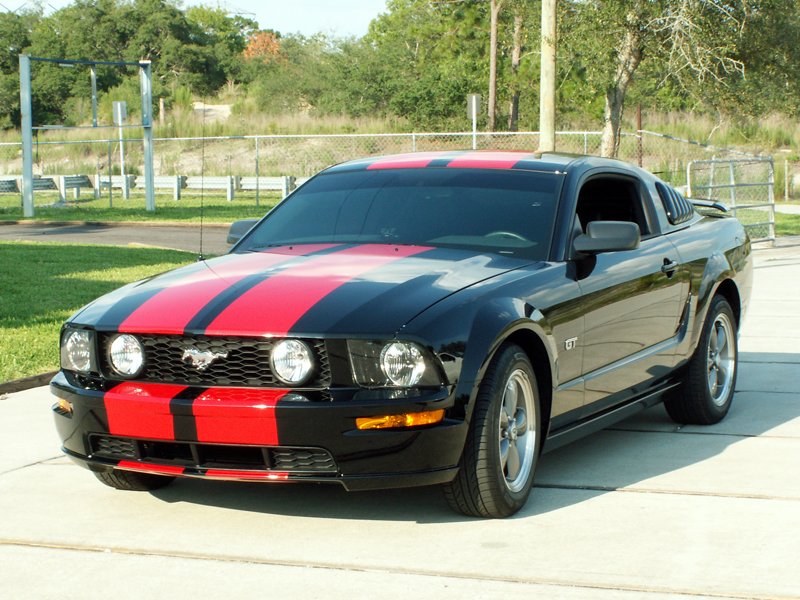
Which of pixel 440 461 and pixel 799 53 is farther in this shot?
pixel 799 53

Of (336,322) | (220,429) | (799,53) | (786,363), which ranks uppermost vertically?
(799,53)

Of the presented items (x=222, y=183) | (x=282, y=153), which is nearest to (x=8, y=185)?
(x=222, y=183)

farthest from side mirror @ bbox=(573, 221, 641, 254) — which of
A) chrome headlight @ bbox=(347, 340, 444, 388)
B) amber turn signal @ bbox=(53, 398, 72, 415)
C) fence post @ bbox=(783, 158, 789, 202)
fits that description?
fence post @ bbox=(783, 158, 789, 202)

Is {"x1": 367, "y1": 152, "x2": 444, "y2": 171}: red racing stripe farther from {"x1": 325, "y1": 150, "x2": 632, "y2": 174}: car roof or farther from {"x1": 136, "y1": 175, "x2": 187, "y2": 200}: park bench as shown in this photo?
{"x1": 136, "y1": 175, "x2": 187, "y2": 200}: park bench

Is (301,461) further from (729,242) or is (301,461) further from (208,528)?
(729,242)

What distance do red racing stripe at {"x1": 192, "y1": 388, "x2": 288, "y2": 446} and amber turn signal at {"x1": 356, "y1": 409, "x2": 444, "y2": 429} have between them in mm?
325

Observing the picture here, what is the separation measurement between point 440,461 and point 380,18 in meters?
74.9

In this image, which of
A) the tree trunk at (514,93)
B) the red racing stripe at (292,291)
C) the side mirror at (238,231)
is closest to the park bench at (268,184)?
the tree trunk at (514,93)

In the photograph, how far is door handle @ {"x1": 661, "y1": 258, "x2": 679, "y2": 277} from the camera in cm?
695

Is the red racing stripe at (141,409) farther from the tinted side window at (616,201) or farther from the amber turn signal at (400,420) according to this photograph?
the tinted side window at (616,201)

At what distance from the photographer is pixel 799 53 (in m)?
29.4

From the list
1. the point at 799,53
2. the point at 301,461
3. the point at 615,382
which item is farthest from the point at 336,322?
the point at 799,53

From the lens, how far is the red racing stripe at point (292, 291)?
499 cm

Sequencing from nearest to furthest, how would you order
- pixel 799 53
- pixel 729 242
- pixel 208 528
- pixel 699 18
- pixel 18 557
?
pixel 18 557, pixel 208 528, pixel 729 242, pixel 699 18, pixel 799 53
